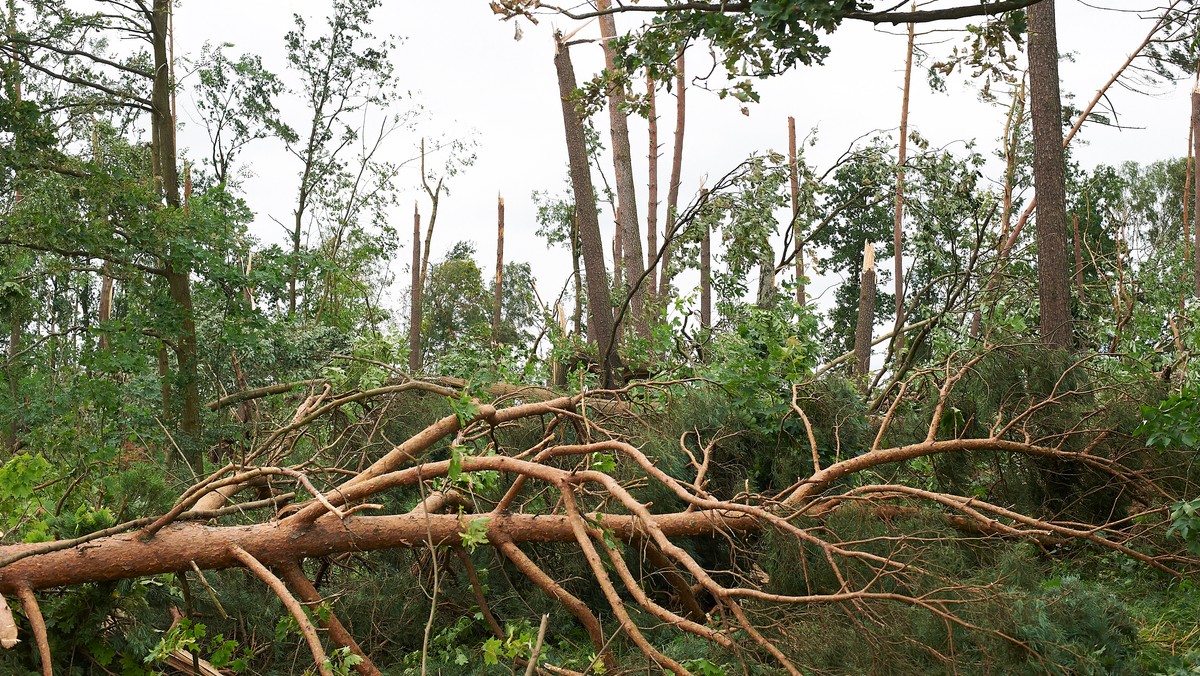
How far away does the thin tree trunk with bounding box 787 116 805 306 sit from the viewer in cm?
932

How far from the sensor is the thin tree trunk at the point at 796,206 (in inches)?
367

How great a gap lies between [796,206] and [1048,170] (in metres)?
2.93

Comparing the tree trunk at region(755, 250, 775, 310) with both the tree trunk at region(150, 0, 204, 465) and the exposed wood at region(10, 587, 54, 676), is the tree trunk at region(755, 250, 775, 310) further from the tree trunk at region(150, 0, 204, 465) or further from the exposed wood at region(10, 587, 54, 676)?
the exposed wood at region(10, 587, 54, 676)

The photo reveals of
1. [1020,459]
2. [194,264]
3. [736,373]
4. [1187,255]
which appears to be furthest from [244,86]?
[1187,255]

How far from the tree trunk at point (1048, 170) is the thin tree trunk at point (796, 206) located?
1875mm

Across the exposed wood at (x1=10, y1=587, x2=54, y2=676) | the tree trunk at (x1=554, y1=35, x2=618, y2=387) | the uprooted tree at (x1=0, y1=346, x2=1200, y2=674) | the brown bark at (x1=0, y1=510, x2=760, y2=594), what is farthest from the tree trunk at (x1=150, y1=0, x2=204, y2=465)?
the exposed wood at (x1=10, y1=587, x2=54, y2=676)

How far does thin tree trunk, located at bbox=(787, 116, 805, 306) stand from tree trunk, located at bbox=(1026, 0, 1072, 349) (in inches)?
73.8

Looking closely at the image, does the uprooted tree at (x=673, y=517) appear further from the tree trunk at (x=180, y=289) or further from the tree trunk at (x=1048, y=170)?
the tree trunk at (x=180, y=289)

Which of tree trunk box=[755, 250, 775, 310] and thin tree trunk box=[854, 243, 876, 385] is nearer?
tree trunk box=[755, 250, 775, 310]

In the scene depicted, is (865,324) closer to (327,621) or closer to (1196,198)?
(327,621)

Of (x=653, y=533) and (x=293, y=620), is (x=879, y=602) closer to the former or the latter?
(x=653, y=533)

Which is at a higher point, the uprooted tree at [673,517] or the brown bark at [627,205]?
the brown bark at [627,205]

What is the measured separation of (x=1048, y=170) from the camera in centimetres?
771

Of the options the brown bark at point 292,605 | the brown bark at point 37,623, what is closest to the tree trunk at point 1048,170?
the brown bark at point 292,605
